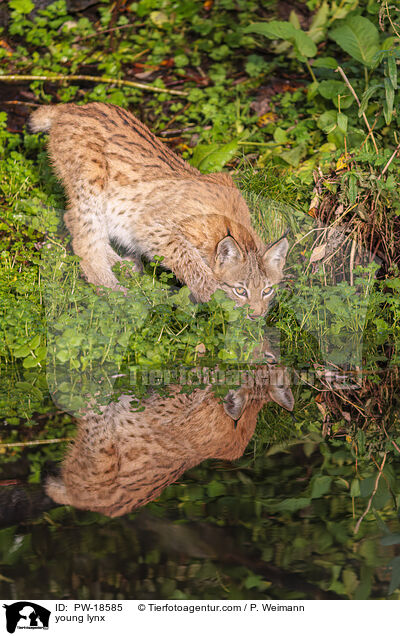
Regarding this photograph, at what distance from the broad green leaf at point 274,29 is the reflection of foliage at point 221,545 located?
16.0 ft

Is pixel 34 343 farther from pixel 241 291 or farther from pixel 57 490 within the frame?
pixel 57 490

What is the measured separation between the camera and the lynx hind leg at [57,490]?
10.1 feet

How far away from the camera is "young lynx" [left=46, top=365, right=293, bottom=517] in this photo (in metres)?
3.16

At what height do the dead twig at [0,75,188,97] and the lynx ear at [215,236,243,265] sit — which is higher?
the dead twig at [0,75,188,97]

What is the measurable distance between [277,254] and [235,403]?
159 centimetres

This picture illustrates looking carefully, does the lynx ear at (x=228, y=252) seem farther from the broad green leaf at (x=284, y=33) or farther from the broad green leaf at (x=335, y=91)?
the broad green leaf at (x=284, y=33)

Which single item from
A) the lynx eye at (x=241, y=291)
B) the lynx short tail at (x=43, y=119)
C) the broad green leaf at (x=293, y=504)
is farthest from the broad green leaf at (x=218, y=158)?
the broad green leaf at (x=293, y=504)

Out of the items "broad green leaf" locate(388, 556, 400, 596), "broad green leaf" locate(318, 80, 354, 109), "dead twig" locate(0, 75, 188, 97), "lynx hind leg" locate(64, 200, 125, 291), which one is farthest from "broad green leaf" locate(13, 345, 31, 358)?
"dead twig" locate(0, 75, 188, 97)

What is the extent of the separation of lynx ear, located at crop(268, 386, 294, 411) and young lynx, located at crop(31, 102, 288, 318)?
4.05 ft

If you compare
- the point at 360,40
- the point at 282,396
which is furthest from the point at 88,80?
the point at 282,396

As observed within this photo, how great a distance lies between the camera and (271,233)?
5848mm

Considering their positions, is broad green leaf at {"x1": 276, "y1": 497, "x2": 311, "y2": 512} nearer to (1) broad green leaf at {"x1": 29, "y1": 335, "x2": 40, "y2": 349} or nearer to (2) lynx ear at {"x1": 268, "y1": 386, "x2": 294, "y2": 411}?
(2) lynx ear at {"x1": 268, "y1": 386, "x2": 294, "y2": 411}

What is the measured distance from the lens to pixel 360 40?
261 inches
